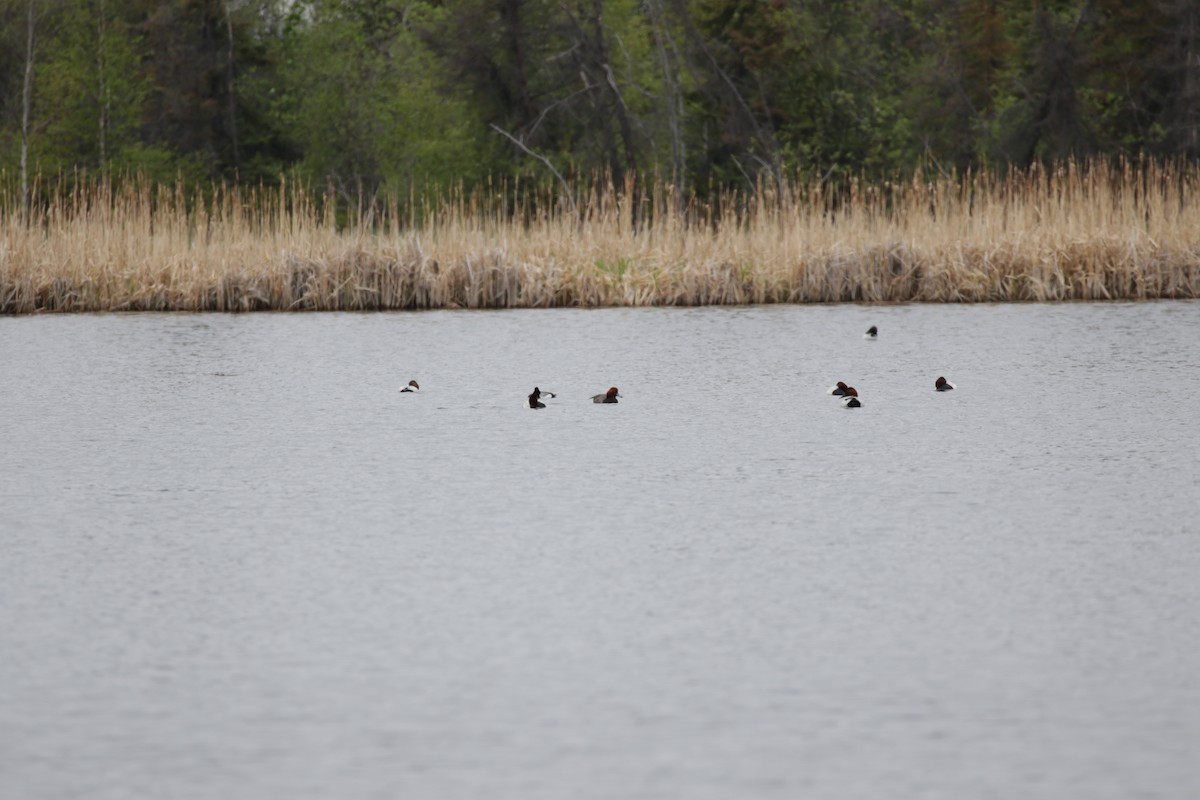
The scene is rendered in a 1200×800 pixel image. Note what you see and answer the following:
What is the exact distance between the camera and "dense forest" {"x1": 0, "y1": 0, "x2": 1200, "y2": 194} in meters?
29.8

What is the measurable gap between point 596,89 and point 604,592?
1029 inches

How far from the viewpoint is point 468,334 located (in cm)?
1355

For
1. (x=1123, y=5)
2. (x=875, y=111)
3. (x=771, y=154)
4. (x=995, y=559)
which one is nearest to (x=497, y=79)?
(x=771, y=154)

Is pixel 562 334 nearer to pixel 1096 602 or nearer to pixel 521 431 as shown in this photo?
pixel 521 431

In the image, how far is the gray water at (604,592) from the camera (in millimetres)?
3371

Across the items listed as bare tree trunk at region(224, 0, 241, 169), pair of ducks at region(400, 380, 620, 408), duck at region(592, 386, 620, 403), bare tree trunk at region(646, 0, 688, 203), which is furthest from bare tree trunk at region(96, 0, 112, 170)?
duck at region(592, 386, 620, 403)

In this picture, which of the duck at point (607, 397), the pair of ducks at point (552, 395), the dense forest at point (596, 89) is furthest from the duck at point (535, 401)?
the dense forest at point (596, 89)

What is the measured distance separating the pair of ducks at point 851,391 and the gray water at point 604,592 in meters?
0.08

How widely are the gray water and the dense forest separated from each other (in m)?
20.2

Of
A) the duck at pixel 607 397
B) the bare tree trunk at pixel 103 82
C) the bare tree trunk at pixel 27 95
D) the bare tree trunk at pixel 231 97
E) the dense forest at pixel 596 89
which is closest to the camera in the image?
the duck at pixel 607 397

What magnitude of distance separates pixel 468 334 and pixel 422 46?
25238 millimetres

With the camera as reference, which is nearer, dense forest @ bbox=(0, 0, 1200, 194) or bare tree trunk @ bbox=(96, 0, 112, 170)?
dense forest @ bbox=(0, 0, 1200, 194)

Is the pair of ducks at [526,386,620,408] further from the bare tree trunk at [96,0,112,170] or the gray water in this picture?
the bare tree trunk at [96,0,112,170]

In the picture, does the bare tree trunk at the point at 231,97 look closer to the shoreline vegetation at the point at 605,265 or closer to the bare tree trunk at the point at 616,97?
the bare tree trunk at the point at 616,97
